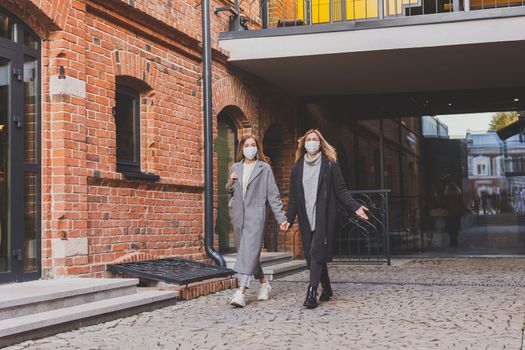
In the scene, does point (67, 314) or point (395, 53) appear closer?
point (67, 314)

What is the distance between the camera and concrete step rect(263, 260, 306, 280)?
9.72 m

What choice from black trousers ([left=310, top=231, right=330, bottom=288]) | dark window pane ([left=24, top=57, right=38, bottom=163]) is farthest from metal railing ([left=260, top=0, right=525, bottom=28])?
black trousers ([left=310, top=231, right=330, bottom=288])

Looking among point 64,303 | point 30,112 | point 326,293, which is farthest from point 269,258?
point 64,303

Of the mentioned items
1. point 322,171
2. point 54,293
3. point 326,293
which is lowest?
point 326,293

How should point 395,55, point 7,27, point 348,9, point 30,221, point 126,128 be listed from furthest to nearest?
point 348,9, point 395,55, point 126,128, point 30,221, point 7,27

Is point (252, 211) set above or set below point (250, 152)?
below

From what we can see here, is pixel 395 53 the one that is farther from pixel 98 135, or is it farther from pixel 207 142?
pixel 98 135

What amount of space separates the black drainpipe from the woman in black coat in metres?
2.56

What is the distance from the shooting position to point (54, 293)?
224 inches

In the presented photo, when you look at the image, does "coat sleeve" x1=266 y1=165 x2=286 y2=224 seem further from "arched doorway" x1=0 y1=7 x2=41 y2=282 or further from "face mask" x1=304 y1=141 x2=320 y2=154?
"arched doorway" x1=0 y1=7 x2=41 y2=282

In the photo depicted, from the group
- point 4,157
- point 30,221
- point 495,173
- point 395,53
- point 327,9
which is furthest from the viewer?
point 495,173

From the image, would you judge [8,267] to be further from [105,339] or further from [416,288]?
[416,288]

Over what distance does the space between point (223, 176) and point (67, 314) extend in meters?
5.94

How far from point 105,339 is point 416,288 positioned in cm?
433
